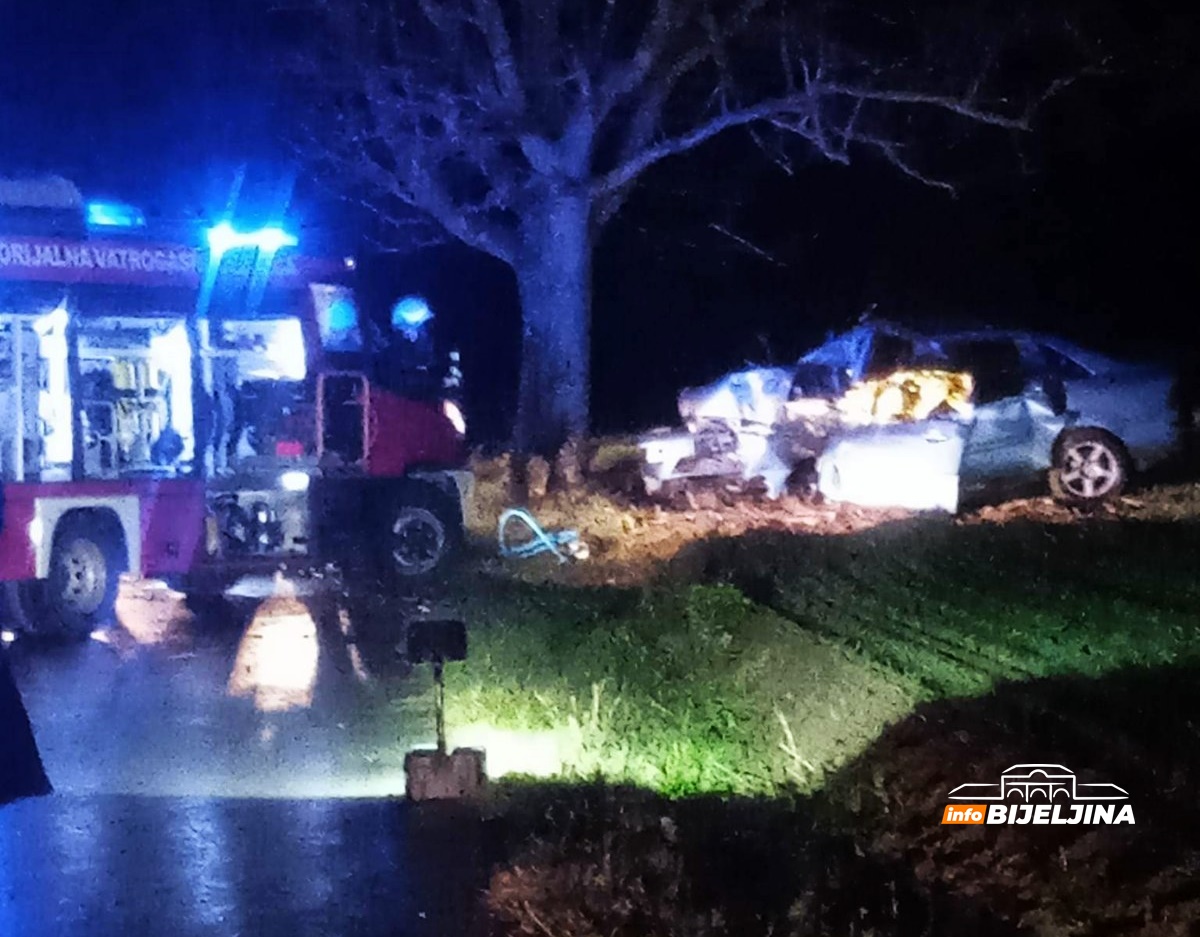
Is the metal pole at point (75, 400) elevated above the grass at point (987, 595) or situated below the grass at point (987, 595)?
above

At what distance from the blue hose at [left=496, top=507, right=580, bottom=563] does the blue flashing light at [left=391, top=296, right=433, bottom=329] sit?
6.35 feet

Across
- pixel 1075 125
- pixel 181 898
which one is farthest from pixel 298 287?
pixel 1075 125

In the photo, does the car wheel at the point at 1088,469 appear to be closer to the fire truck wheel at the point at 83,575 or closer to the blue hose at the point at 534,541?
the blue hose at the point at 534,541

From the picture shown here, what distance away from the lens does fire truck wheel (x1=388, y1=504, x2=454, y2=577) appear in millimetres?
13219

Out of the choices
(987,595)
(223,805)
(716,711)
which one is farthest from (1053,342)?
(223,805)

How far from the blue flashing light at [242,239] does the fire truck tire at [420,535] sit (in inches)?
92.4

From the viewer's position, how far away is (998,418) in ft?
42.5

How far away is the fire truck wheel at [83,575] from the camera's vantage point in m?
11.8

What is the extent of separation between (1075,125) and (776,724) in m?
12.5

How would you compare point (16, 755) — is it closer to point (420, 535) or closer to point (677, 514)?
point (420, 535)

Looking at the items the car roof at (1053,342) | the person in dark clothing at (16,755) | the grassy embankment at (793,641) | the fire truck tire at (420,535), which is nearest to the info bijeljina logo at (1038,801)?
the grassy embankment at (793,641)

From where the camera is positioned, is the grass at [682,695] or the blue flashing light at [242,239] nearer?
the grass at [682,695]

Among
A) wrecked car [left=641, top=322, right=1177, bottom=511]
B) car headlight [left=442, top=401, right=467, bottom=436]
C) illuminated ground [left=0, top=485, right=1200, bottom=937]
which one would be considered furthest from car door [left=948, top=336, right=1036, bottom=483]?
car headlight [left=442, top=401, right=467, bottom=436]

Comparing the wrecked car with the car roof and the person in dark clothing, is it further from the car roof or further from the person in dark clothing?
the person in dark clothing
